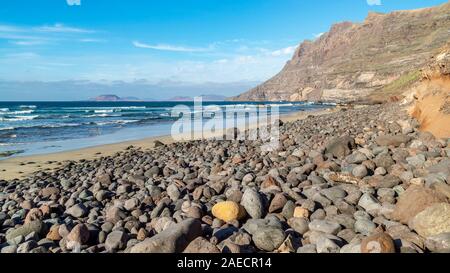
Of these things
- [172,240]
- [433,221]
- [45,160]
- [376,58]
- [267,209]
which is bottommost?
[45,160]

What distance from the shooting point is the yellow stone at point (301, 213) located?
4160 millimetres

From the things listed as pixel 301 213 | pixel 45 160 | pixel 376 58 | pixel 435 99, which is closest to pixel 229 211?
pixel 301 213

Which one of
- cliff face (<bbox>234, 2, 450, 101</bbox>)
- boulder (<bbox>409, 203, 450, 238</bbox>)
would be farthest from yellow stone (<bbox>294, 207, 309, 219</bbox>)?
cliff face (<bbox>234, 2, 450, 101</bbox>)

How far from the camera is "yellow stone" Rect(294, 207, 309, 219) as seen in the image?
4.16 metres

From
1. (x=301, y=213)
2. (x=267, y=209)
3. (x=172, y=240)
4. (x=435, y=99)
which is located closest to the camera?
(x=172, y=240)

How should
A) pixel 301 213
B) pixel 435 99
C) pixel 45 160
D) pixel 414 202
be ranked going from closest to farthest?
pixel 414 202 < pixel 301 213 < pixel 435 99 < pixel 45 160

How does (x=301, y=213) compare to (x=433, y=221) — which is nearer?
(x=433, y=221)

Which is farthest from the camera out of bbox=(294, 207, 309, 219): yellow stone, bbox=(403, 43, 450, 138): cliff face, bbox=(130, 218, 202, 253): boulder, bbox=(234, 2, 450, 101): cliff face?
bbox=(234, 2, 450, 101): cliff face

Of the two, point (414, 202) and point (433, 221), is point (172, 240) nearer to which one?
point (433, 221)

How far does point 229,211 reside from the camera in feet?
14.0

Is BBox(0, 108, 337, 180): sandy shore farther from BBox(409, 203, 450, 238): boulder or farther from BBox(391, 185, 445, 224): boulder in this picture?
BBox(409, 203, 450, 238): boulder

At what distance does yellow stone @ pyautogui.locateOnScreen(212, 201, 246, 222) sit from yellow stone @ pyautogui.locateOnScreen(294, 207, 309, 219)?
64 cm

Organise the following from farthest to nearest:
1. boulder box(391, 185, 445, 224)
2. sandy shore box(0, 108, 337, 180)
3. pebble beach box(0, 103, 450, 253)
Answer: sandy shore box(0, 108, 337, 180)
boulder box(391, 185, 445, 224)
pebble beach box(0, 103, 450, 253)

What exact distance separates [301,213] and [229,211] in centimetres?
87
